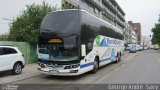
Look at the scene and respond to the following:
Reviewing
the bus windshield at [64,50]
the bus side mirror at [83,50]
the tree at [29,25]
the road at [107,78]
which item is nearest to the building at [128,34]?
the tree at [29,25]

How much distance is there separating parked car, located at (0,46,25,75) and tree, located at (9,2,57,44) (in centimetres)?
575

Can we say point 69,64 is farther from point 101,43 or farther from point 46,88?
point 101,43

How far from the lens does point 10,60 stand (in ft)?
43.5

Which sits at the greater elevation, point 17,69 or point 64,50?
point 64,50

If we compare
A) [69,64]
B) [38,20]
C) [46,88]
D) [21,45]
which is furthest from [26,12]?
[46,88]

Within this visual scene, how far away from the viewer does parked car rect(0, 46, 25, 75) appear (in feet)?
42.0

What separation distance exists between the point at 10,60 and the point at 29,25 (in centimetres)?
776

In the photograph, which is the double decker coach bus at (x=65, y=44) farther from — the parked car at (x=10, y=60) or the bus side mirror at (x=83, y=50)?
the parked car at (x=10, y=60)

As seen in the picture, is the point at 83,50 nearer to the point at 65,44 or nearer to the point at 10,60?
the point at 65,44

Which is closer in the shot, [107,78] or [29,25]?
[107,78]

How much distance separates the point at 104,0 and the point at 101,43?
54.5m

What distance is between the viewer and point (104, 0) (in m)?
69.2

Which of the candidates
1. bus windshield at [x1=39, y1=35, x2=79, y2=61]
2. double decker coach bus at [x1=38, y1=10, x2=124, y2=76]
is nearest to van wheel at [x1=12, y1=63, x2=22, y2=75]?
double decker coach bus at [x1=38, y1=10, x2=124, y2=76]

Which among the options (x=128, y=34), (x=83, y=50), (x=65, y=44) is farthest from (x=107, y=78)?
(x=128, y=34)
